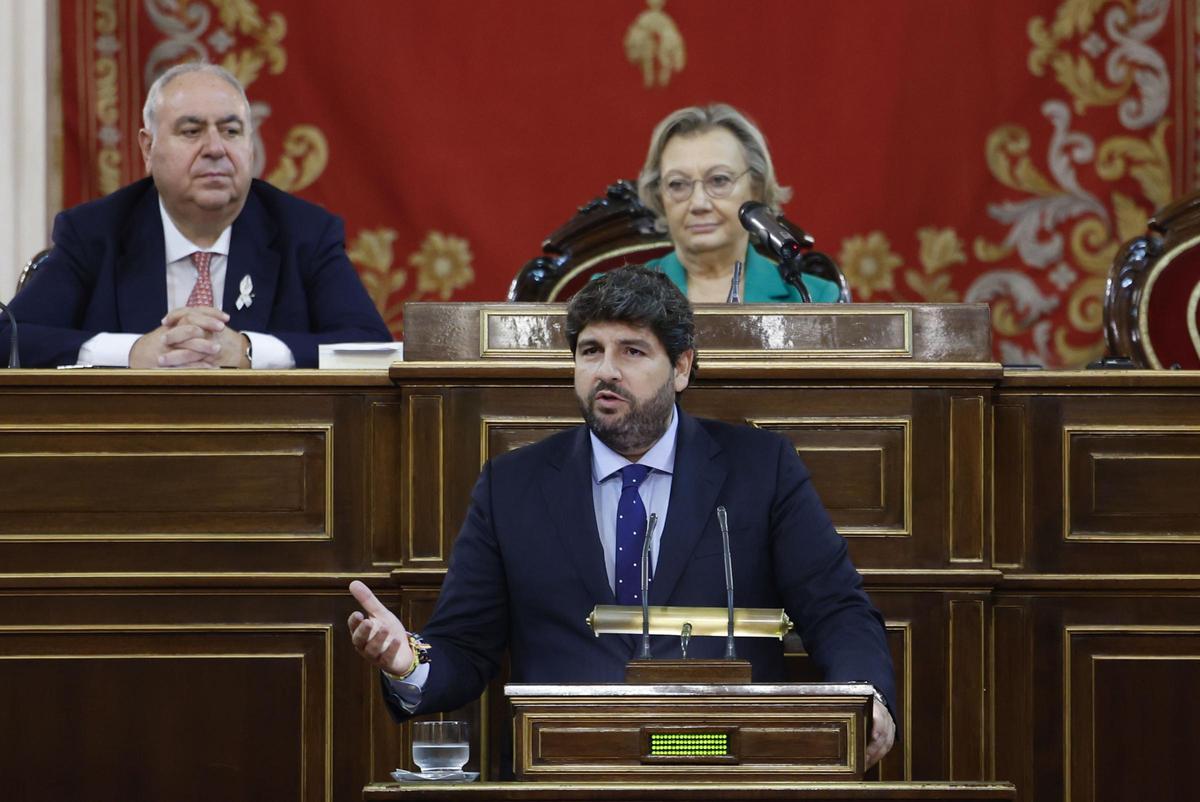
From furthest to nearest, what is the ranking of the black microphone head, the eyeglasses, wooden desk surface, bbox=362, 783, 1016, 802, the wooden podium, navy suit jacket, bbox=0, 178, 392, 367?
the eyeglasses
navy suit jacket, bbox=0, 178, 392, 367
the black microphone head
the wooden podium
wooden desk surface, bbox=362, 783, 1016, 802

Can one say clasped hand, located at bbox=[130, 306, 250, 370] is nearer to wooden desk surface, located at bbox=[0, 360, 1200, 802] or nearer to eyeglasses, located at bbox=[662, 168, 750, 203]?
wooden desk surface, located at bbox=[0, 360, 1200, 802]

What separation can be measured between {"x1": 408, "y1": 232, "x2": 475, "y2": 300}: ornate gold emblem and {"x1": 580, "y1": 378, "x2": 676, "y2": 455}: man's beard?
2.05 meters

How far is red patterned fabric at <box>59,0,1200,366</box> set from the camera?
4.85 m

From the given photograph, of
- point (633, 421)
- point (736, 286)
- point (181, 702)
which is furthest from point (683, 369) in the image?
point (181, 702)

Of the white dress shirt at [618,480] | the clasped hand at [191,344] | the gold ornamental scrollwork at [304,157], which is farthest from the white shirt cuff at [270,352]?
the gold ornamental scrollwork at [304,157]

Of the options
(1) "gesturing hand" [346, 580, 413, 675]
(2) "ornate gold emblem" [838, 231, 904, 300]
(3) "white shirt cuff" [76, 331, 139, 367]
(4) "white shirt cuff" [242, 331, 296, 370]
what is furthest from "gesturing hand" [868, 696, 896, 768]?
(2) "ornate gold emblem" [838, 231, 904, 300]

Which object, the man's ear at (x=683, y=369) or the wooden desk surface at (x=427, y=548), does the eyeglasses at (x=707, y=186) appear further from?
the man's ear at (x=683, y=369)

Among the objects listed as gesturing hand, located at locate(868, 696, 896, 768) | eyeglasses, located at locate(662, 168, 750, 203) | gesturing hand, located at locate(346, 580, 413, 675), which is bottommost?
gesturing hand, located at locate(868, 696, 896, 768)

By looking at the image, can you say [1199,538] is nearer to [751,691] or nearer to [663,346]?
[663,346]

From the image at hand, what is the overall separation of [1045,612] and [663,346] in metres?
0.81

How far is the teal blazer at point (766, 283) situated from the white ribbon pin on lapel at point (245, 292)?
0.77m

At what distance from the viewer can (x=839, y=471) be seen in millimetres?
3131

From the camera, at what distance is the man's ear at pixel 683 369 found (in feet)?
9.54

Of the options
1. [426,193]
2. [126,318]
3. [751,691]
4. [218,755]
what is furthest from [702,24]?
[751,691]
